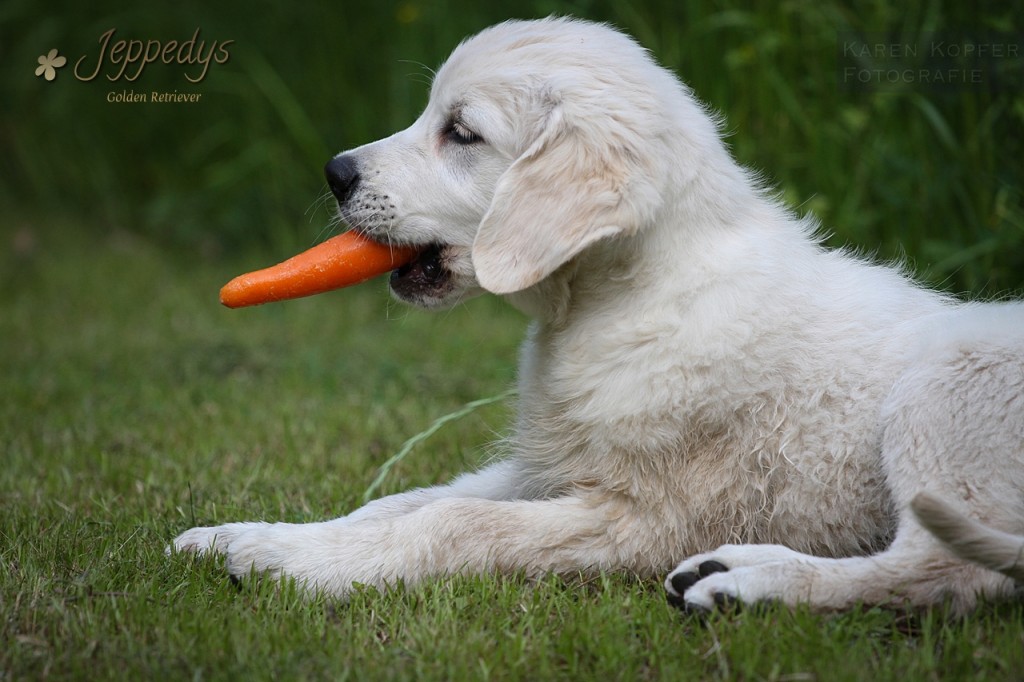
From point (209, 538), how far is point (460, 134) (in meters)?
1.25

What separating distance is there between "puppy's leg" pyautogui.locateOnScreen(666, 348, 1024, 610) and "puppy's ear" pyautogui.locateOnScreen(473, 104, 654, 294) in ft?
2.57

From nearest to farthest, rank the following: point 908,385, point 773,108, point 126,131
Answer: point 908,385, point 773,108, point 126,131

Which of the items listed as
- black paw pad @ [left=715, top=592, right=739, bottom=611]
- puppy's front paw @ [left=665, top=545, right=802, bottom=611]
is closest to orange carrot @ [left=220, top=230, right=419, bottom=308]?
puppy's front paw @ [left=665, top=545, right=802, bottom=611]

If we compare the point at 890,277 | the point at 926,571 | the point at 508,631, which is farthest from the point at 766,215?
the point at 508,631

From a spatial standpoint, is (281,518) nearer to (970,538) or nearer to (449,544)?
(449,544)

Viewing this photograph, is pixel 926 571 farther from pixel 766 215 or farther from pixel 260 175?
pixel 260 175

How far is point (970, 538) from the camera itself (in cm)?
229

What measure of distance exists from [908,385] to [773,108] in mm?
3793

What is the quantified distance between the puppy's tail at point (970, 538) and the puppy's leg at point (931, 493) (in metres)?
0.09

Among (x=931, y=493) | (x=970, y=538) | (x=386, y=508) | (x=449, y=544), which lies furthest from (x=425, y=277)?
(x=970, y=538)

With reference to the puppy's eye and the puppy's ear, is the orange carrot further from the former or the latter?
the puppy's ear

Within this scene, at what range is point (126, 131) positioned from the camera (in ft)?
30.3

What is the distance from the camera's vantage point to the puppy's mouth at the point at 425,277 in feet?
10.1

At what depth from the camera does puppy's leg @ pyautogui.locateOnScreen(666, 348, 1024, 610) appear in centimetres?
246
